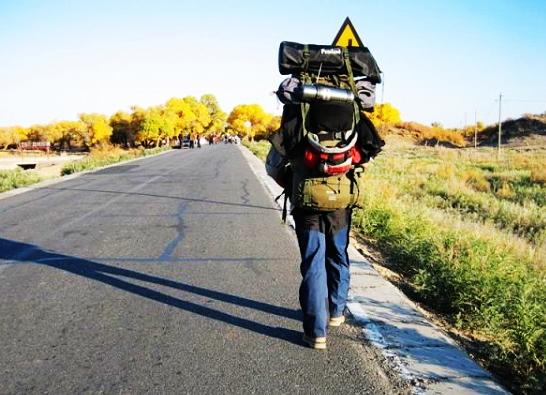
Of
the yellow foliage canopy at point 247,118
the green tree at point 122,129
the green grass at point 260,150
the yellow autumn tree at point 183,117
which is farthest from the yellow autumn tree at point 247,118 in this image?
the green grass at point 260,150

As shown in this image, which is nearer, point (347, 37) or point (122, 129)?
point (347, 37)

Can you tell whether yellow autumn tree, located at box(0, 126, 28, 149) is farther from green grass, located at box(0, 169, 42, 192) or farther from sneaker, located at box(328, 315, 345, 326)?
sneaker, located at box(328, 315, 345, 326)

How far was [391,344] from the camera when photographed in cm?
355

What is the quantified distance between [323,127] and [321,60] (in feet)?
1.76

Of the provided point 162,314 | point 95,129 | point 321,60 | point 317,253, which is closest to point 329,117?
point 321,60

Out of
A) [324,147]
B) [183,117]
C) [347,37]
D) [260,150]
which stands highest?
[183,117]

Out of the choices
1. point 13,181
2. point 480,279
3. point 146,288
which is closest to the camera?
point 480,279

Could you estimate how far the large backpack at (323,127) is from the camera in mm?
3334

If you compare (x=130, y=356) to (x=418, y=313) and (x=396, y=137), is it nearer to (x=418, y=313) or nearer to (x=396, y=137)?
(x=418, y=313)

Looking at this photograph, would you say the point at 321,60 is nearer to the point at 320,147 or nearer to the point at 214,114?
the point at 320,147

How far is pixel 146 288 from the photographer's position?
4.88 meters

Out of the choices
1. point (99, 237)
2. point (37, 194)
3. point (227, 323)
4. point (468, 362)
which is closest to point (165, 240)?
point (99, 237)

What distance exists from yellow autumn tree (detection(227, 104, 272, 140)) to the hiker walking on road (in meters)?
131

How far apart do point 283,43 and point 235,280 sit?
2569 millimetres
